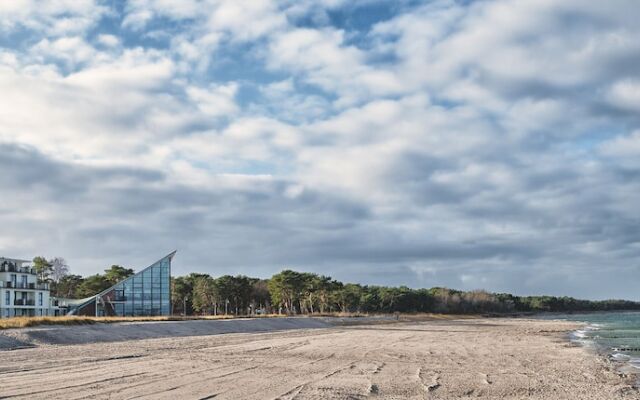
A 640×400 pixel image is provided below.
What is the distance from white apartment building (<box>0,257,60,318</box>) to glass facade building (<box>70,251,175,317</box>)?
14.3 ft

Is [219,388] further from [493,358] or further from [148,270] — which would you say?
[148,270]

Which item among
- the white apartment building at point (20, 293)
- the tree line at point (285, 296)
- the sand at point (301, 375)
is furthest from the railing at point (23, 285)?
the sand at point (301, 375)

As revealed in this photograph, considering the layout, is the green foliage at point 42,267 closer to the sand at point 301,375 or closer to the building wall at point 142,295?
the building wall at point 142,295

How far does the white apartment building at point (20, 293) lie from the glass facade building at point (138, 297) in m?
4.37

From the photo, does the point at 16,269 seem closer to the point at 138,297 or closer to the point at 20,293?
the point at 20,293

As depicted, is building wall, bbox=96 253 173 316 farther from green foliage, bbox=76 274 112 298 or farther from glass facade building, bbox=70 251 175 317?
green foliage, bbox=76 274 112 298

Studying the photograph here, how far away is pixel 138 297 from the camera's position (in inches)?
3179

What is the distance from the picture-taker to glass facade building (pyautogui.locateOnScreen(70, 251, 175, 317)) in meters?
79.4

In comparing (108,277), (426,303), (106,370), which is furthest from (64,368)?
(426,303)

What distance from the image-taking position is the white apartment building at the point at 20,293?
75250 mm

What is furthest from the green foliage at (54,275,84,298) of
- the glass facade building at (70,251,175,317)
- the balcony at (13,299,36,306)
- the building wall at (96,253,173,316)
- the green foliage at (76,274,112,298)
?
the building wall at (96,253,173,316)

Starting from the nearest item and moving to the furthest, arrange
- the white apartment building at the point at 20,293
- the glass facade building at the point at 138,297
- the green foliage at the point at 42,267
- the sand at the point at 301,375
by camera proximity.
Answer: the sand at the point at 301,375 → the white apartment building at the point at 20,293 → the glass facade building at the point at 138,297 → the green foliage at the point at 42,267

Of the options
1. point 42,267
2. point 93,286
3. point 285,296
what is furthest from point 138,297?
point 42,267

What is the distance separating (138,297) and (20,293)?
14.4 meters
